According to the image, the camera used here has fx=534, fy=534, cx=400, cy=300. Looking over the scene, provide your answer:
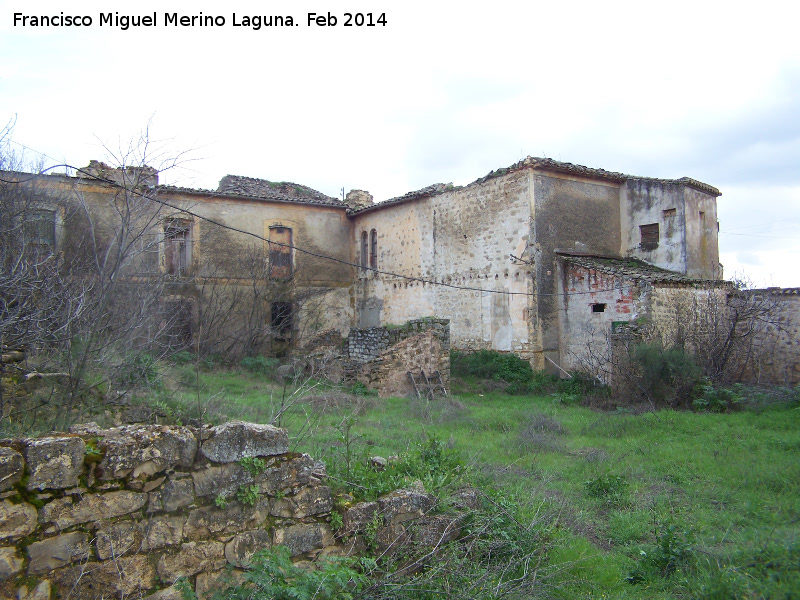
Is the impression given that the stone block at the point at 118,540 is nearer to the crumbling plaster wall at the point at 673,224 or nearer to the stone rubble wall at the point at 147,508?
the stone rubble wall at the point at 147,508

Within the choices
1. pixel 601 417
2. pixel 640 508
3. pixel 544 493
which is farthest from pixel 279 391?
pixel 640 508

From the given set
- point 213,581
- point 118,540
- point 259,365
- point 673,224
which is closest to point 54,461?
point 118,540

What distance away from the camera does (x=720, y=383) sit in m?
11.0

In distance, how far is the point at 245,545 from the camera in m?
3.49

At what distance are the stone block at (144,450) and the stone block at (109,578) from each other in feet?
1.55

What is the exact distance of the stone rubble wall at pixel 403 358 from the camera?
13133 millimetres

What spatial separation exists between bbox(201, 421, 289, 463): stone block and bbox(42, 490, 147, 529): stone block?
0.47 meters

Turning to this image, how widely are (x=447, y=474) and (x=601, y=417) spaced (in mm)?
5817

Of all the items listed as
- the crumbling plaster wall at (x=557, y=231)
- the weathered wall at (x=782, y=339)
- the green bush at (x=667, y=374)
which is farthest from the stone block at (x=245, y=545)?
the weathered wall at (x=782, y=339)

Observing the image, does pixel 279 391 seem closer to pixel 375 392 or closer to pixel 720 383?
pixel 375 392

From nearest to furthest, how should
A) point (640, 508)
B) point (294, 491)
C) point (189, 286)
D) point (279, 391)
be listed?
point (294, 491) < point (640, 508) < point (279, 391) < point (189, 286)

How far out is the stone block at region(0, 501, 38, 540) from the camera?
107 inches

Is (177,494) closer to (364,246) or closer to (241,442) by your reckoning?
(241,442)

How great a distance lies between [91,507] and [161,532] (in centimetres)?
43
